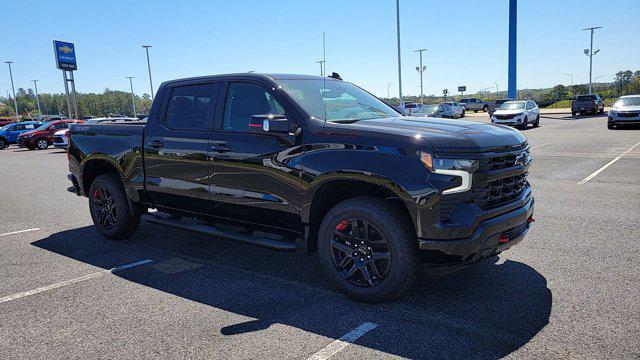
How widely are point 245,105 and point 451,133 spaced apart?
2.01 m

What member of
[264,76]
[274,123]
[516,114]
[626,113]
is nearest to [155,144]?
[264,76]

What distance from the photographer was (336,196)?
13.6 feet

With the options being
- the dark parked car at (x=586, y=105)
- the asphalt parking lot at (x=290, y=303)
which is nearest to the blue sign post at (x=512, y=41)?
the dark parked car at (x=586, y=105)

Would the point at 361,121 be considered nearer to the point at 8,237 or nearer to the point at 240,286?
the point at 240,286

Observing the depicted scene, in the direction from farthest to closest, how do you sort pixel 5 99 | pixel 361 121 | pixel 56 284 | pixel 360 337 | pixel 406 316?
→ pixel 5 99, pixel 56 284, pixel 361 121, pixel 406 316, pixel 360 337

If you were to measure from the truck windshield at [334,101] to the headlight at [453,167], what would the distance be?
1089 millimetres

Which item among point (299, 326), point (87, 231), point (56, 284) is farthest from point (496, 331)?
point (87, 231)

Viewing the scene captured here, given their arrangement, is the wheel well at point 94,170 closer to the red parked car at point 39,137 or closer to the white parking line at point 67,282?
the white parking line at point 67,282

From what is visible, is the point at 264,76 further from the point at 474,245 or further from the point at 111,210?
the point at 111,210

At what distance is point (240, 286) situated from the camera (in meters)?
4.41

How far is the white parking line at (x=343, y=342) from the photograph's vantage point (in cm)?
313

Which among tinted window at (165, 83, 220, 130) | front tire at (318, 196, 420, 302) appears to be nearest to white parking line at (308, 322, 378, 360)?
front tire at (318, 196, 420, 302)

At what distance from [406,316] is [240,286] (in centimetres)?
157

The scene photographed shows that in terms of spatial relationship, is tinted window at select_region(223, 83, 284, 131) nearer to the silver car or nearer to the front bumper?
the front bumper
